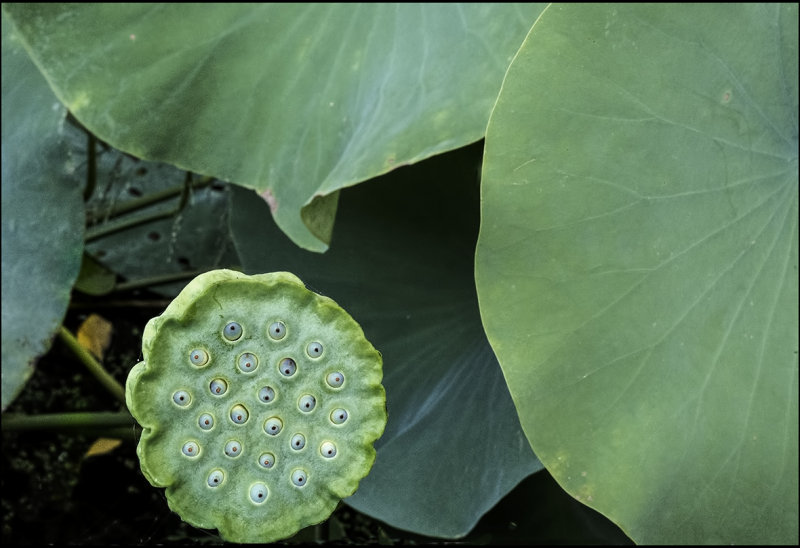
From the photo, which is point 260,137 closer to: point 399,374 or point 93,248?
point 399,374

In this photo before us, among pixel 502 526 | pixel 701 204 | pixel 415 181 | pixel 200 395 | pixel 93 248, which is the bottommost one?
pixel 93 248

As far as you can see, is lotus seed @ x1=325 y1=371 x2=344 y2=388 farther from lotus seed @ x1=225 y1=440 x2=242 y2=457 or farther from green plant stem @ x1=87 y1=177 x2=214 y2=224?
green plant stem @ x1=87 y1=177 x2=214 y2=224

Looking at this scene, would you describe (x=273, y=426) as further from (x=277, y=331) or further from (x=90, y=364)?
(x=90, y=364)

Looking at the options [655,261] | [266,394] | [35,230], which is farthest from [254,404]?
[35,230]

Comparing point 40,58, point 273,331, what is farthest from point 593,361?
point 40,58

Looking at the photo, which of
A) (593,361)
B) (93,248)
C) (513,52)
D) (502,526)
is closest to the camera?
(593,361)

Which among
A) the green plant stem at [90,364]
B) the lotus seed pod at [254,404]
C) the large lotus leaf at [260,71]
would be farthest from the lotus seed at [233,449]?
the green plant stem at [90,364]

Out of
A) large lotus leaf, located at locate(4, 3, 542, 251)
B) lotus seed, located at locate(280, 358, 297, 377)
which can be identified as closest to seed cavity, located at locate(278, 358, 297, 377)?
lotus seed, located at locate(280, 358, 297, 377)
